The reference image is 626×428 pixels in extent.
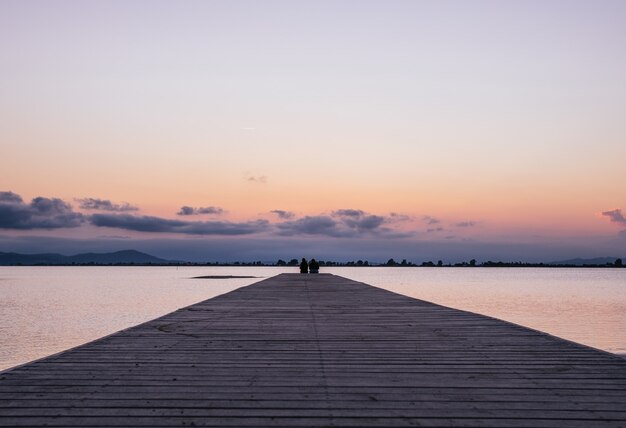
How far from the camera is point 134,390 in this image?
219 inches

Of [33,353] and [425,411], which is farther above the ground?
[425,411]

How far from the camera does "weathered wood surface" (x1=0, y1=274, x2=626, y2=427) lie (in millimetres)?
4746

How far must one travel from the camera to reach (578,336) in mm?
25656

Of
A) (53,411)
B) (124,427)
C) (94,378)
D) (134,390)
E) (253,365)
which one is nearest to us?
(124,427)

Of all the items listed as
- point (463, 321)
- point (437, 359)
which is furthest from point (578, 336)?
point (437, 359)

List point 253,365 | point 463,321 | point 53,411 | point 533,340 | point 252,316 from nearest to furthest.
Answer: point 53,411 < point 253,365 < point 533,340 < point 463,321 < point 252,316

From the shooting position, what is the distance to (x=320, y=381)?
5965 millimetres

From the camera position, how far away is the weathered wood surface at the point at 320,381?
15.6 feet

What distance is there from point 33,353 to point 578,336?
2233 centimetres

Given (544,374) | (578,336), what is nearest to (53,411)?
(544,374)

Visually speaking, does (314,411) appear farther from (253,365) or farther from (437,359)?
(437,359)

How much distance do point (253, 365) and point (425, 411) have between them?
256 centimetres

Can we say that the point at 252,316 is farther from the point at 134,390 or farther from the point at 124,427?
the point at 124,427

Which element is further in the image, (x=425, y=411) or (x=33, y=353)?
(x=33, y=353)
